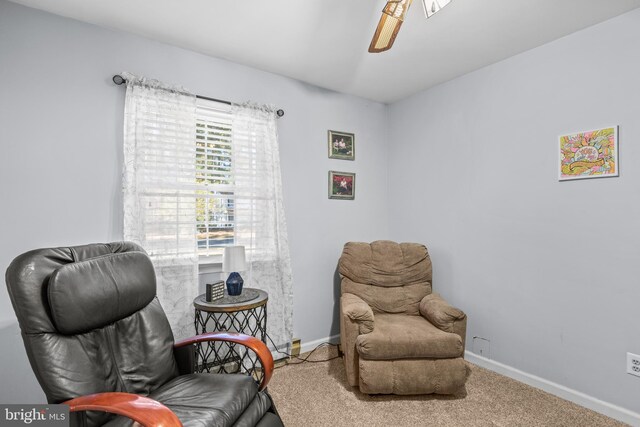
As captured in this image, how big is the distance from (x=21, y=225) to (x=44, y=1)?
130 cm

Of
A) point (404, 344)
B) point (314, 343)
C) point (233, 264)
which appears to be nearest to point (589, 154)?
point (404, 344)

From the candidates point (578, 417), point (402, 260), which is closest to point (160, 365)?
point (402, 260)

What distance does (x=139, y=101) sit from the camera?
7.35ft

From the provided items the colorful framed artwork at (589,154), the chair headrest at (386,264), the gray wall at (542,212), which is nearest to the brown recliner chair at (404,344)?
the chair headrest at (386,264)

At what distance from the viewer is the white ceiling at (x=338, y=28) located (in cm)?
195

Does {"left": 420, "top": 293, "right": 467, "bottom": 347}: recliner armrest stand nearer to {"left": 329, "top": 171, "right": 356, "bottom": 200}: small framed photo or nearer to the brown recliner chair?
the brown recliner chair

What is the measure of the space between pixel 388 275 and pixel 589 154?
1.65m

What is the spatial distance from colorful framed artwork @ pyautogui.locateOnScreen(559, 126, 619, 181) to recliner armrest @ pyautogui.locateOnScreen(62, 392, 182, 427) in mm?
2623

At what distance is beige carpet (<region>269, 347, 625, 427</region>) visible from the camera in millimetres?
1987

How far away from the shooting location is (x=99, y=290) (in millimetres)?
1463

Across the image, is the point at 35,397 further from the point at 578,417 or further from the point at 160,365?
the point at 578,417

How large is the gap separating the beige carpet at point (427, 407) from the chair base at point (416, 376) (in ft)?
0.34

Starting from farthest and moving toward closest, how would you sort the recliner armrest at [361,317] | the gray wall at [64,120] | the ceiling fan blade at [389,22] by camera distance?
the recliner armrest at [361,317] < the gray wall at [64,120] < the ceiling fan blade at [389,22]

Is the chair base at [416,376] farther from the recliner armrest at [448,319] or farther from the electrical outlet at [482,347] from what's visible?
the electrical outlet at [482,347]
